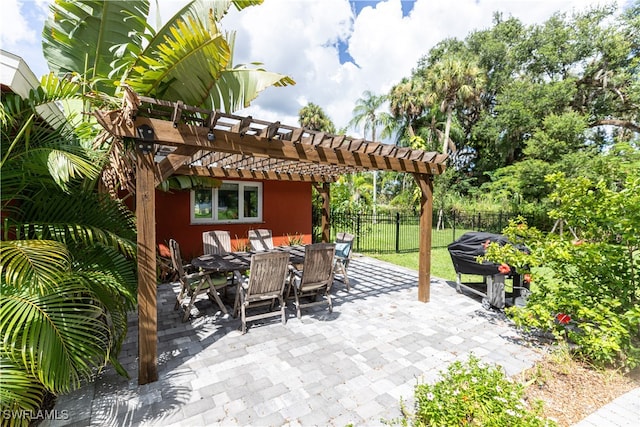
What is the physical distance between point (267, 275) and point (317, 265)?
0.87m

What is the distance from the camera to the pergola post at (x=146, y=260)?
290 cm

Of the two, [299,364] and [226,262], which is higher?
[226,262]

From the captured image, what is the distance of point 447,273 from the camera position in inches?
311

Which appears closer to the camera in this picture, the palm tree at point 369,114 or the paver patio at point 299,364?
the paver patio at point 299,364

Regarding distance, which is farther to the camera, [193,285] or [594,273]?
[193,285]

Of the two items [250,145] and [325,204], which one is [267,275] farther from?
[325,204]

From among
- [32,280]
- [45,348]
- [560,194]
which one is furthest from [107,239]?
[560,194]

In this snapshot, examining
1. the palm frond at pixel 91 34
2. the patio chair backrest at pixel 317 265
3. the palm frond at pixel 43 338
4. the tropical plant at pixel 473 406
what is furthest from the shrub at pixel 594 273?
the palm frond at pixel 91 34

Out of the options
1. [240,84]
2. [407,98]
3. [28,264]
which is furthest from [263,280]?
[407,98]

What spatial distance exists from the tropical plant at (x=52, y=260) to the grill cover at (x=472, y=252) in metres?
5.27

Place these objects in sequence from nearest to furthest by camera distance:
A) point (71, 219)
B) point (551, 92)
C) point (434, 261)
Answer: point (71, 219) < point (434, 261) < point (551, 92)

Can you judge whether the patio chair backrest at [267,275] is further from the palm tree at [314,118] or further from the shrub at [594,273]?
the palm tree at [314,118]

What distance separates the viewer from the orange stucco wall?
759 centimetres

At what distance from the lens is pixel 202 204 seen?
320 inches
